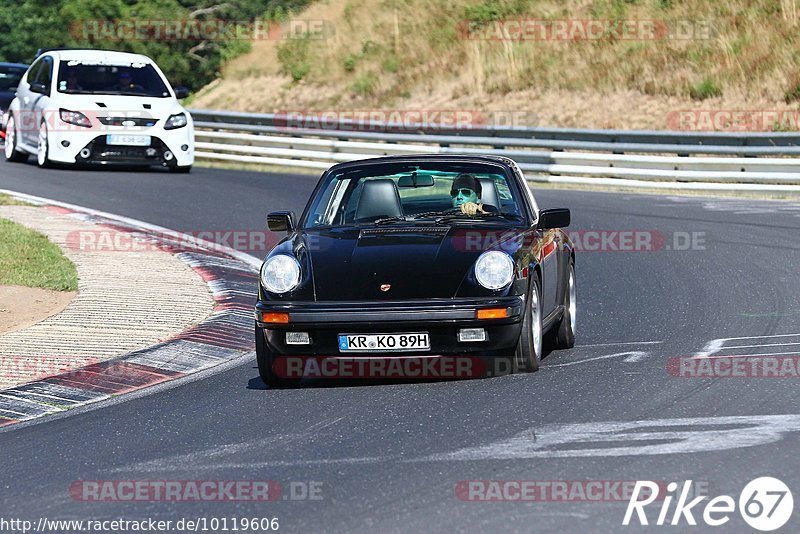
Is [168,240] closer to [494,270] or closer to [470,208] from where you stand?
[470,208]

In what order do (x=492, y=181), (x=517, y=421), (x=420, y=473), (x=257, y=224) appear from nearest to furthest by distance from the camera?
(x=420, y=473), (x=517, y=421), (x=492, y=181), (x=257, y=224)

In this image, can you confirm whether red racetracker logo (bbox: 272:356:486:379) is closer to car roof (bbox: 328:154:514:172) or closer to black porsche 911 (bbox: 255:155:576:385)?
black porsche 911 (bbox: 255:155:576:385)

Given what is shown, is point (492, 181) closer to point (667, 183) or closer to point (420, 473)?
point (420, 473)

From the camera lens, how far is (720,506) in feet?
17.9

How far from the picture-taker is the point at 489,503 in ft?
18.3

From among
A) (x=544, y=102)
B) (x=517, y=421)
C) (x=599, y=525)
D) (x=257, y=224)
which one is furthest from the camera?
(x=544, y=102)

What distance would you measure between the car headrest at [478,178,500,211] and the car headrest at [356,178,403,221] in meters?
0.55

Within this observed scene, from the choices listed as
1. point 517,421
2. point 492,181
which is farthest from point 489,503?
point 492,181

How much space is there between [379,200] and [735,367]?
249cm

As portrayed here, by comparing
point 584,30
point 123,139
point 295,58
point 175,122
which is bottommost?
point 123,139

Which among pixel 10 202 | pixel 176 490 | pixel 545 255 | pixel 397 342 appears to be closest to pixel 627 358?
pixel 545 255

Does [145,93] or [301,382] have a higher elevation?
[145,93]

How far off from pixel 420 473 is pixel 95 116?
1575cm

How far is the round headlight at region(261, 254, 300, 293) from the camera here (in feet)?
27.6
